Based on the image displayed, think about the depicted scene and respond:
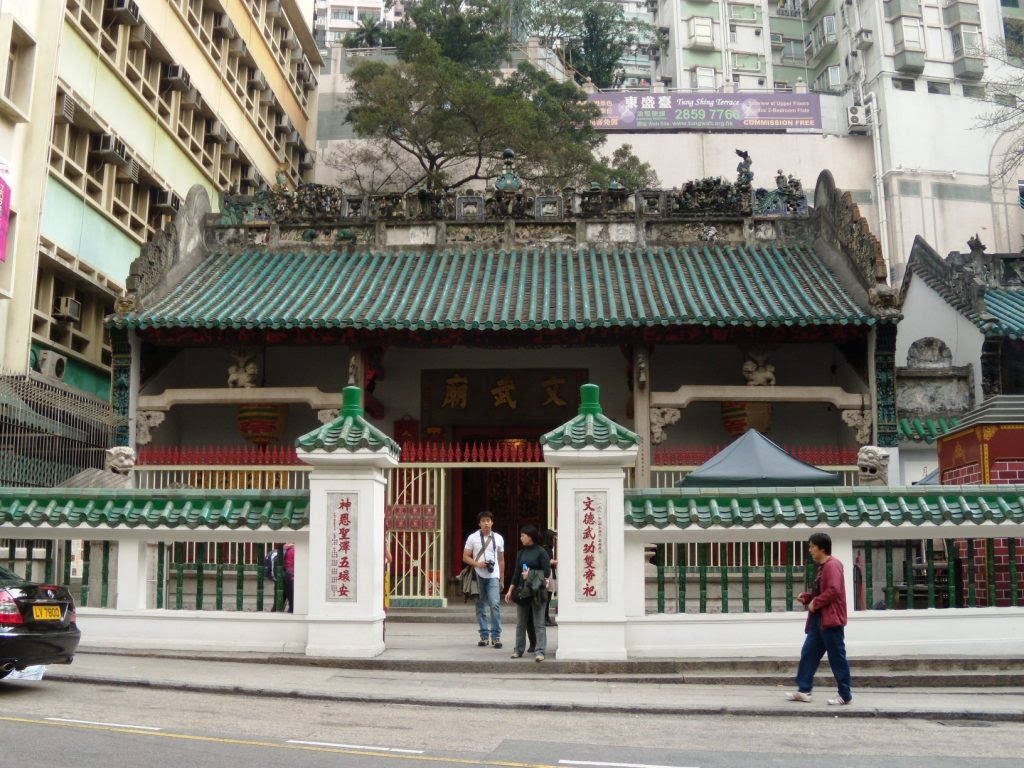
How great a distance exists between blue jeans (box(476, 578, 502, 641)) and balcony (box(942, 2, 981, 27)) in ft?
144

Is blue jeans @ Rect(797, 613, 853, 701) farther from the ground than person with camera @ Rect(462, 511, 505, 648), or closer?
closer

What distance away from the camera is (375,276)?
1895cm

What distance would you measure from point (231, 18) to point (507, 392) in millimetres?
14041

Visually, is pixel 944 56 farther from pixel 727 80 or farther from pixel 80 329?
pixel 80 329

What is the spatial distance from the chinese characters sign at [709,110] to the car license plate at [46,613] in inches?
1605

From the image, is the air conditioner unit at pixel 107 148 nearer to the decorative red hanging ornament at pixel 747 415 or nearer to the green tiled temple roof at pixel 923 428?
the decorative red hanging ornament at pixel 747 415

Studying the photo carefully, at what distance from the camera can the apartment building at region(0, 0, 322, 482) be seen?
1750cm

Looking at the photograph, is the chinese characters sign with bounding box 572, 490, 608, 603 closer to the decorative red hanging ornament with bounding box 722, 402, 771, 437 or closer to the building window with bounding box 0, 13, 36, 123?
the decorative red hanging ornament with bounding box 722, 402, 771, 437

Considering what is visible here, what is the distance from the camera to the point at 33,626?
844cm

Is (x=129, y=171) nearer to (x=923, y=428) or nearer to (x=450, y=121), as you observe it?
(x=450, y=121)

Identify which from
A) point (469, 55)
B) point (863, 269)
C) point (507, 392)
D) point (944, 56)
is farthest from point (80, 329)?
point (944, 56)

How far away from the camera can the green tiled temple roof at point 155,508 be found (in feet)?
35.3

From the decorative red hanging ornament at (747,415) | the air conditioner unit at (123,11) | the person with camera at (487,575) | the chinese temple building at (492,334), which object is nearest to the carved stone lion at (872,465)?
the chinese temple building at (492,334)

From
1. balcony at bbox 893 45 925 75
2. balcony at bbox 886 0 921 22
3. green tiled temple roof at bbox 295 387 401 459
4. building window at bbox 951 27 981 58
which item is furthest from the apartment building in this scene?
building window at bbox 951 27 981 58
